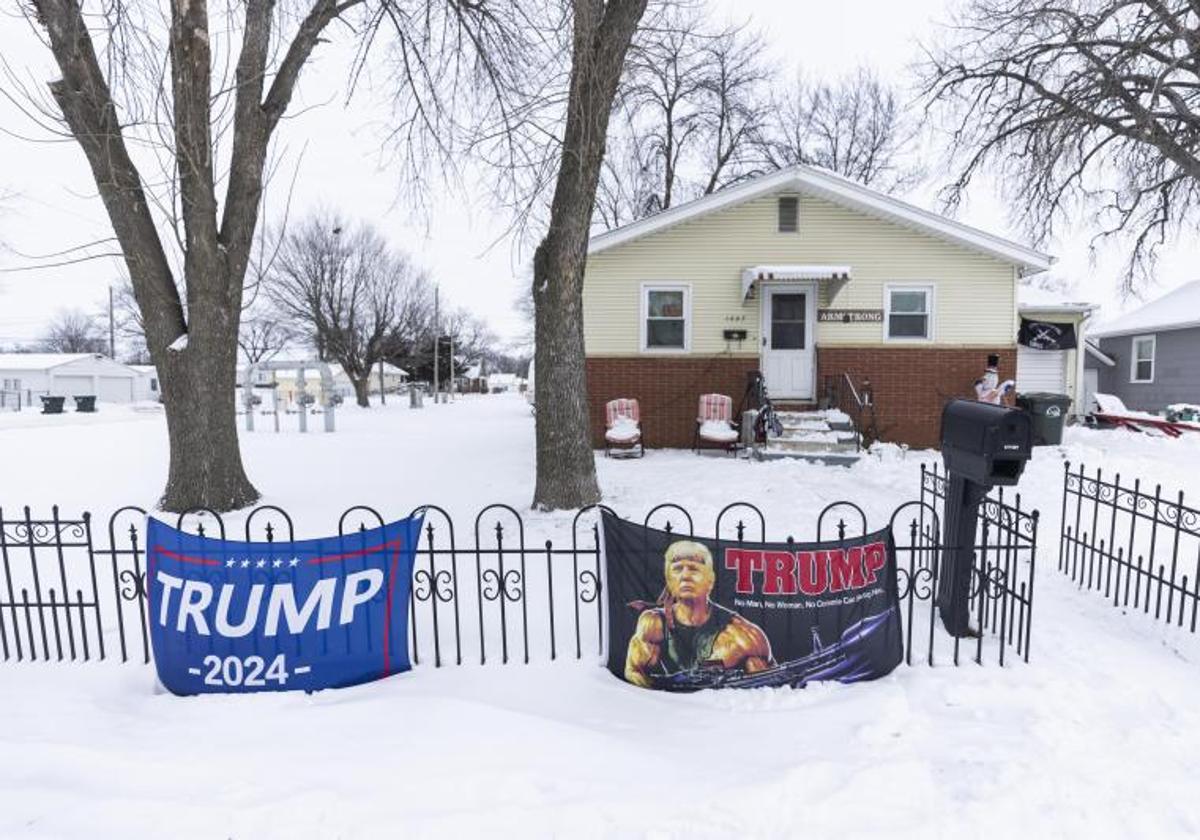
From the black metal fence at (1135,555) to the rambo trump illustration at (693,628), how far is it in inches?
103

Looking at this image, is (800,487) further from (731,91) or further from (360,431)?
(731,91)

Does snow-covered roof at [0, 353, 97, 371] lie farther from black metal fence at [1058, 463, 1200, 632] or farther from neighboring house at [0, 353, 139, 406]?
black metal fence at [1058, 463, 1200, 632]

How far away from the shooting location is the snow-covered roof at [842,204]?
12.3 metres

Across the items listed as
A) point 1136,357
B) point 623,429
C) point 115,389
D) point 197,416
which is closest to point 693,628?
point 197,416

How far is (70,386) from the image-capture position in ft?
173

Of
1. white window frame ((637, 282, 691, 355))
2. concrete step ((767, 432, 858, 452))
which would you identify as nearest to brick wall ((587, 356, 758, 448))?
white window frame ((637, 282, 691, 355))

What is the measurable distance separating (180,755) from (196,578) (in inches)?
33.9

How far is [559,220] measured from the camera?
23.0ft

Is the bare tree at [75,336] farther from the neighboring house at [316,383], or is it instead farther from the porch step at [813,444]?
the porch step at [813,444]

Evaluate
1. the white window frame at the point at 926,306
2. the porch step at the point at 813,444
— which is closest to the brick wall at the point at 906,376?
the white window frame at the point at 926,306

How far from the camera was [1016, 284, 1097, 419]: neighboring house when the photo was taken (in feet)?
53.0

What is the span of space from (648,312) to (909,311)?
520 cm

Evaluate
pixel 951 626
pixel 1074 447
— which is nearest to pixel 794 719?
pixel 951 626

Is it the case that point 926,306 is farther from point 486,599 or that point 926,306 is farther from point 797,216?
point 486,599
